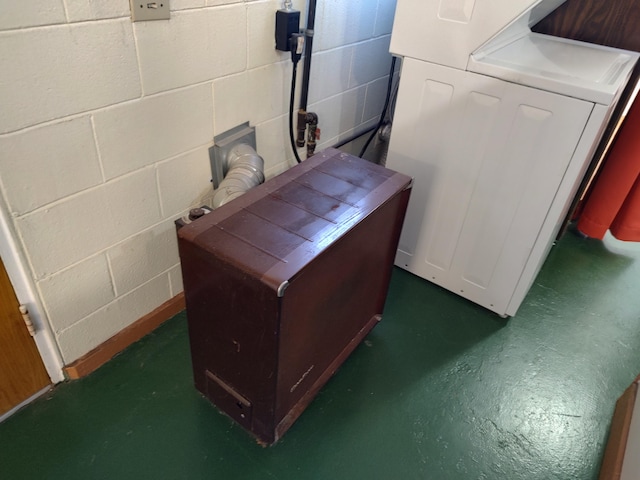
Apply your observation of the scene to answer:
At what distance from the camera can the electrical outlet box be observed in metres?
1.10

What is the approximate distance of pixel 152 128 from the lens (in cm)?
129

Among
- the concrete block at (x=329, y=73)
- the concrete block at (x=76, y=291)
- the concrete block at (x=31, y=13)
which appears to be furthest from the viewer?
the concrete block at (x=329, y=73)

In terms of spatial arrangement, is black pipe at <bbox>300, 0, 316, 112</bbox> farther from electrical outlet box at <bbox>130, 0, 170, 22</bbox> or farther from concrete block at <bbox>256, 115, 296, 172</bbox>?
electrical outlet box at <bbox>130, 0, 170, 22</bbox>

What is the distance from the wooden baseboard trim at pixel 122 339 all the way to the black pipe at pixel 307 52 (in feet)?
2.92

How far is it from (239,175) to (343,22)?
0.83m

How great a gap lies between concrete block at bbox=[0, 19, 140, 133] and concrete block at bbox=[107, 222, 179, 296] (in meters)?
0.45

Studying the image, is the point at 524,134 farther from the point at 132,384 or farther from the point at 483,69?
the point at 132,384

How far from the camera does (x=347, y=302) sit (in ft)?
4.47

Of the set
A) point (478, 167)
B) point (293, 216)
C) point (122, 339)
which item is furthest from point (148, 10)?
point (478, 167)

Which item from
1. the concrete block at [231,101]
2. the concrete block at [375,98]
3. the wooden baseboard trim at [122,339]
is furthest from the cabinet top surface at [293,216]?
the concrete block at [375,98]

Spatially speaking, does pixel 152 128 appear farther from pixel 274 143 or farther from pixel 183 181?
pixel 274 143

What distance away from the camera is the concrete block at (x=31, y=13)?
908mm

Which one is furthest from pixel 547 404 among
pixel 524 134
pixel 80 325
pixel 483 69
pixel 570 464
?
pixel 80 325

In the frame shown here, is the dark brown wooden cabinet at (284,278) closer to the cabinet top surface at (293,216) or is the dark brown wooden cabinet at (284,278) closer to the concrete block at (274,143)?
the cabinet top surface at (293,216)
